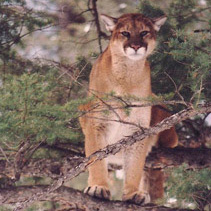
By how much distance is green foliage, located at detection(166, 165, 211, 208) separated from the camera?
14.4 feet

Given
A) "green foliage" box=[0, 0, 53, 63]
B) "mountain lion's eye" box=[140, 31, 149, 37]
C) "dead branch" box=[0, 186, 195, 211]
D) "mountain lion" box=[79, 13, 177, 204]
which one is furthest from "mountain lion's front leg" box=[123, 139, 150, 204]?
"green foliage" box=[0, 0, 53, 63]

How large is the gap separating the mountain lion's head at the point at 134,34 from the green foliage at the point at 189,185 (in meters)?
1.32

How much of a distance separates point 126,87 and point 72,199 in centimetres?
133

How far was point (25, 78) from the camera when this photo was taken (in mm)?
3783

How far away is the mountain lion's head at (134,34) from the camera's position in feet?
16.6

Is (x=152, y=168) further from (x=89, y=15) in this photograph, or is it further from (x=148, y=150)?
(x=89, y=15)

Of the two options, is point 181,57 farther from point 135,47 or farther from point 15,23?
point 15,23

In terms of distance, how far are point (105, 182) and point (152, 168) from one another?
0.92 metres

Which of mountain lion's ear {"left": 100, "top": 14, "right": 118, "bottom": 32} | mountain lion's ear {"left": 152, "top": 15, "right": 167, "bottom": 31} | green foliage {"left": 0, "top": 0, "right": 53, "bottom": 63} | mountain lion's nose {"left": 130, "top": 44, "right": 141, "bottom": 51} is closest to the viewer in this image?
mountain lion's nose {"left": 130, "top": 44, "right": 141, "bottom": 51}

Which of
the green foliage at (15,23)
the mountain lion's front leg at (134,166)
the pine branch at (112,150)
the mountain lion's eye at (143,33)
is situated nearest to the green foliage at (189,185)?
the pine branch at (112,150)

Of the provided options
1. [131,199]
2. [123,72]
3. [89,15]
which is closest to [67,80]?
[123,72]

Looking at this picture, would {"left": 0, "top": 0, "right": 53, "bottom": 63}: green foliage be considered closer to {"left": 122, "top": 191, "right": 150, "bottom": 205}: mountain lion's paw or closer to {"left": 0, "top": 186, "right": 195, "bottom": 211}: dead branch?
{"left": 0, "top": 186, "right": 195, "bottom": 211}: dead branch

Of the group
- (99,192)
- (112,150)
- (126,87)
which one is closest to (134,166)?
(99,192)

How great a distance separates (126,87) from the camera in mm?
5191
